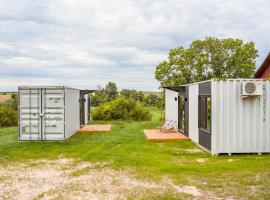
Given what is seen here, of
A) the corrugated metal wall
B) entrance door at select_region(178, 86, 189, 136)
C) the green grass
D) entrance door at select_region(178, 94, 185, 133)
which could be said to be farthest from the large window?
entrance door at select_region(178, 94, 185, 133)

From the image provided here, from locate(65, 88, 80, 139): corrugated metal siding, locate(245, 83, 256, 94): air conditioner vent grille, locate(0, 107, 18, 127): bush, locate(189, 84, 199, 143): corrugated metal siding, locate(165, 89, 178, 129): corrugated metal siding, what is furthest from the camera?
locate(0, 107, 18, 127): bush

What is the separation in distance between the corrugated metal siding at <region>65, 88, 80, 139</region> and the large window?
5.41 metres

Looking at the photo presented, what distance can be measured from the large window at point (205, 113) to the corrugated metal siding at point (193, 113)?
0.49 metres

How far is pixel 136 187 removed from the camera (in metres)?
6.45

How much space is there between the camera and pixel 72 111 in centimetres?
1475

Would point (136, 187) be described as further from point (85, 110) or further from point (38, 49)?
point (38, 49)

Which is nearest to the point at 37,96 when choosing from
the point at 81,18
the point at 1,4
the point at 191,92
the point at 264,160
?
the point at 1,4

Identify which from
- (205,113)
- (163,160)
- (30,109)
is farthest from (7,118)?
(163,160)

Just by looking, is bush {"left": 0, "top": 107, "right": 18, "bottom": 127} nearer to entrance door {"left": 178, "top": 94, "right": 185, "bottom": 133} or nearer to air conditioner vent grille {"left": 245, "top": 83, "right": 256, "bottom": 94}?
entrance door {"left": 178, "top": 94, "right": 185, "bottom": 133}

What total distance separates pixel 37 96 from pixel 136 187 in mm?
7755

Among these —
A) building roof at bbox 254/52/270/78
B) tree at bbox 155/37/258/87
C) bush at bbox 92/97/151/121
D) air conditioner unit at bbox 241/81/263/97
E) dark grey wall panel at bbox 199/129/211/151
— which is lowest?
dark grey wall panel at bbox 199/129/211/151

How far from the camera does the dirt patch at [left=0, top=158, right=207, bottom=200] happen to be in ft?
19.8

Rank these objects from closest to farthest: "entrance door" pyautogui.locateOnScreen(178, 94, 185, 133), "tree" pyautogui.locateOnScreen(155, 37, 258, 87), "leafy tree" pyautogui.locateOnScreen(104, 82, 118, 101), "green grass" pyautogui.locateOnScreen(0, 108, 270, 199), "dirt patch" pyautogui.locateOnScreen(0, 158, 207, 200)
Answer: "dirt patch" pyautogui.locateOnScreen(0, 158, 207, 200), "green grass" pyautogui.locateOnScreen(0, 108, 270, 199), "entrance door" pyautogui.locateOnScreen(178, 94, 185, 133), "tree" pyautogui.locateOnScreen(155, 37, 258, 87), "leafy tree" pyautogui.locateOnScreen(104, 82, 118, 101)

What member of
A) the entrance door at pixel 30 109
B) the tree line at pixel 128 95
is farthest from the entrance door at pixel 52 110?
the tree line at pixel 128 95
